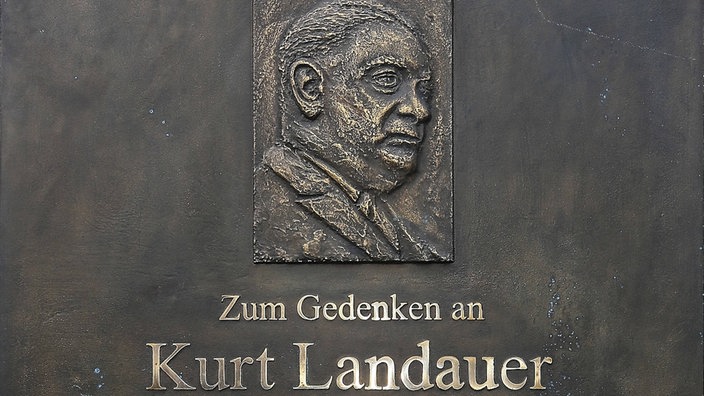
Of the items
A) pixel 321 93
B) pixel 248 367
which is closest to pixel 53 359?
A: pixel 248 367

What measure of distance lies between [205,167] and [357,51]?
75cm

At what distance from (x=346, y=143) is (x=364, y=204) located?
25cm

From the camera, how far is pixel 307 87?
4039mm

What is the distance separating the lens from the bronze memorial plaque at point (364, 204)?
4.02 metres

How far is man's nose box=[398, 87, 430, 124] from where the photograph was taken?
400 cm

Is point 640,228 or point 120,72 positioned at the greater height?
point 120,72

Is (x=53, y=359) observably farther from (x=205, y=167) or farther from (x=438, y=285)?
(x=438, y=285)

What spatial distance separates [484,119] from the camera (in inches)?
161

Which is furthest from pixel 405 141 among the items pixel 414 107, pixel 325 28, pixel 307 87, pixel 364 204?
pixel 325 28

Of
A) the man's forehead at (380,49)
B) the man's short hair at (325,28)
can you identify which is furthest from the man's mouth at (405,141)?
the man's short hair at (325,28)

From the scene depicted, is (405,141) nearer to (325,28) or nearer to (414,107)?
(414,107)

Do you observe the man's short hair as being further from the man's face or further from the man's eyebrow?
the man's eyebrow

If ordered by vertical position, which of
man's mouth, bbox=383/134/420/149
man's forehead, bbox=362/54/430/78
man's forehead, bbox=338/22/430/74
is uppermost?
man's forehead, bbox=338/22/430/74

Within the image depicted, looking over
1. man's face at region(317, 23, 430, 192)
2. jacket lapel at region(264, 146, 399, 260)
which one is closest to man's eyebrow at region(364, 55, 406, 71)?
man's face at region(317, 23, 430, 192)
